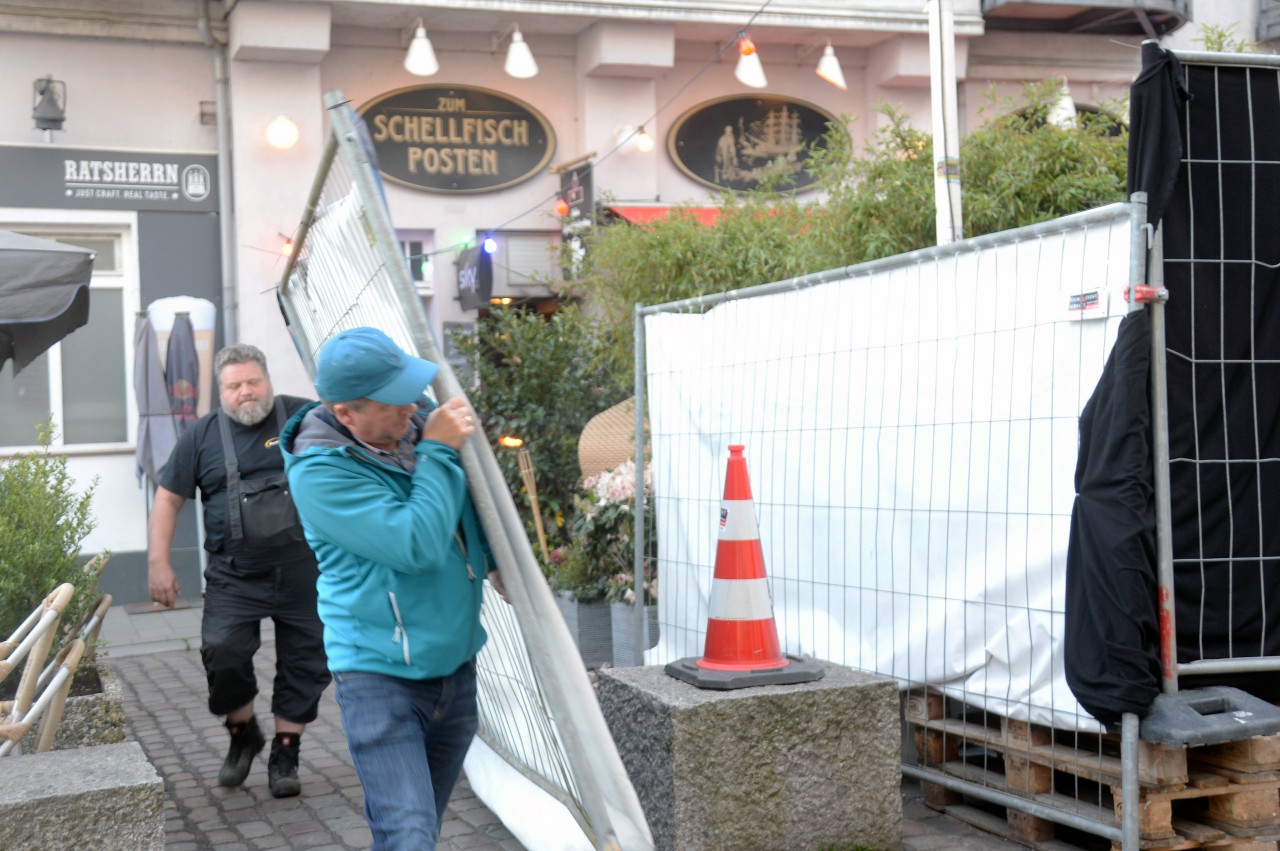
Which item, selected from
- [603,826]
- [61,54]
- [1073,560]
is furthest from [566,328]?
[603,826]

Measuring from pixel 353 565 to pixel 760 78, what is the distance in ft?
34.5

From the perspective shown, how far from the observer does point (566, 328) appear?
10562 mm

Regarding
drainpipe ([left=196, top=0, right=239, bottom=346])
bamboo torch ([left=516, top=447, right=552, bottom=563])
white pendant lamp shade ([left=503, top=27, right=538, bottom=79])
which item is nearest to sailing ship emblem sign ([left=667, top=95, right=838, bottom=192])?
white pendant lamp shade ([left=503, top=27, right=538, bottom=79])

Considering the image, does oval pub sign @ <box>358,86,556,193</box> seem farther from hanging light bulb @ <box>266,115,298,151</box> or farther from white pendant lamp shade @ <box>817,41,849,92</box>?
white pendant lamp shade @ <box>817,41,849,92</box>

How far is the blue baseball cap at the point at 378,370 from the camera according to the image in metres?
3.09

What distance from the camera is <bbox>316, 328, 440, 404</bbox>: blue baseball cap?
3090 mm

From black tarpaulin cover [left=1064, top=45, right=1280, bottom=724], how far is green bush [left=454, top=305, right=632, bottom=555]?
19.0ft

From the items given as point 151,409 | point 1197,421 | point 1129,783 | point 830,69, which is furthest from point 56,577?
point 830,69

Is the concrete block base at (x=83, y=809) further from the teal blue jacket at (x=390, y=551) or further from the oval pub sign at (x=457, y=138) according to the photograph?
the oval pub sign at (x=457, y=138)

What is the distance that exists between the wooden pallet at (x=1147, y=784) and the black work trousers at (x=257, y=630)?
2630mm

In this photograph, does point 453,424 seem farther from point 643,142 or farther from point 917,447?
point 643,142

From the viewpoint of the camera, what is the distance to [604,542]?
26.8 ft

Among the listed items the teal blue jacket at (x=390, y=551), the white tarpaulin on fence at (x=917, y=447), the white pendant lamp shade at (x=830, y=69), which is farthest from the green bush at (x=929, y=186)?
the teal blue jacket at (x=390, y=551)

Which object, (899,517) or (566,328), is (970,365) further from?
(566,328)
